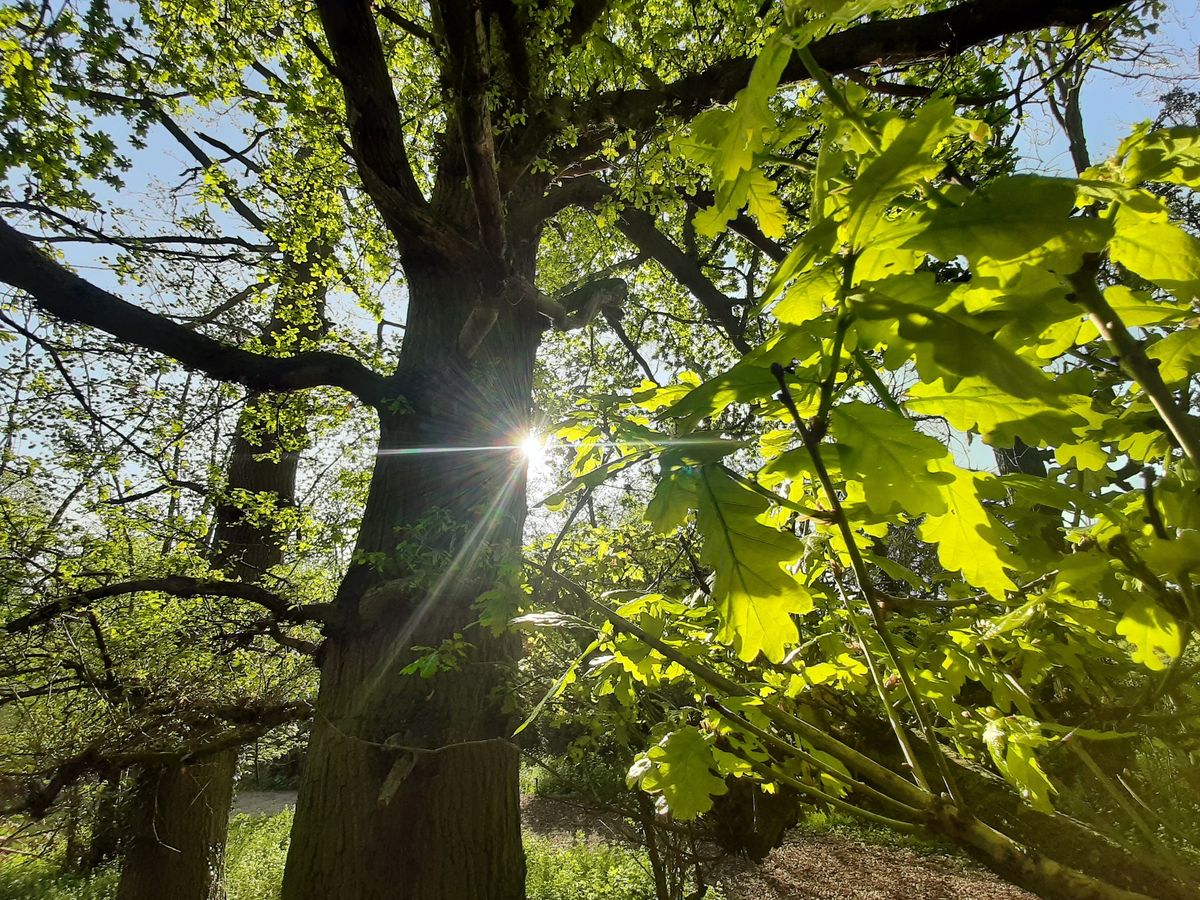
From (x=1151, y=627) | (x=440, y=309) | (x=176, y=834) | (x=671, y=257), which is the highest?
(x=671, y=257)

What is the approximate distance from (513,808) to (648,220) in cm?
486

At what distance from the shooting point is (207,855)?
5.79 meters

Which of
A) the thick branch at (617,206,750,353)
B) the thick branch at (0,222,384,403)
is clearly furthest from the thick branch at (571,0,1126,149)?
the thick branch at (0,222,384,403)

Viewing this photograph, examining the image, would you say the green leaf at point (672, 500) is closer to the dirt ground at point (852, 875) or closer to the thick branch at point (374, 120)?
the thick branch at point (374, 120)

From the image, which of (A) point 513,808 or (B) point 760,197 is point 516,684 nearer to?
(A) point 513,808

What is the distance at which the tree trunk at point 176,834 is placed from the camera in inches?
213

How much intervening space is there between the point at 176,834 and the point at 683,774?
7.21 metres

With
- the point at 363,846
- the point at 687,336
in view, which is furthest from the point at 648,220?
the point at 363,846

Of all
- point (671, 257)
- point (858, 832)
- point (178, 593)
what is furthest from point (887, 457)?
point (858, 832)

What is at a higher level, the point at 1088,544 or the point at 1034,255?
the point at 1034,255

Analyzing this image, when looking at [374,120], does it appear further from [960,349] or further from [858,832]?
[858,832]

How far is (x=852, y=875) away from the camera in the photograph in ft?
27.8

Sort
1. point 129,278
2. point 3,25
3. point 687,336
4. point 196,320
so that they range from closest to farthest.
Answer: point 3,25 → point 129,278 → point 196,320 → point 687,336

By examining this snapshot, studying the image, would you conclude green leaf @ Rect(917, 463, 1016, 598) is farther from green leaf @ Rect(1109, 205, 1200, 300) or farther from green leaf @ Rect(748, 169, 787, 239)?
green leaf @ Rect(748, 169, 787, 239)
